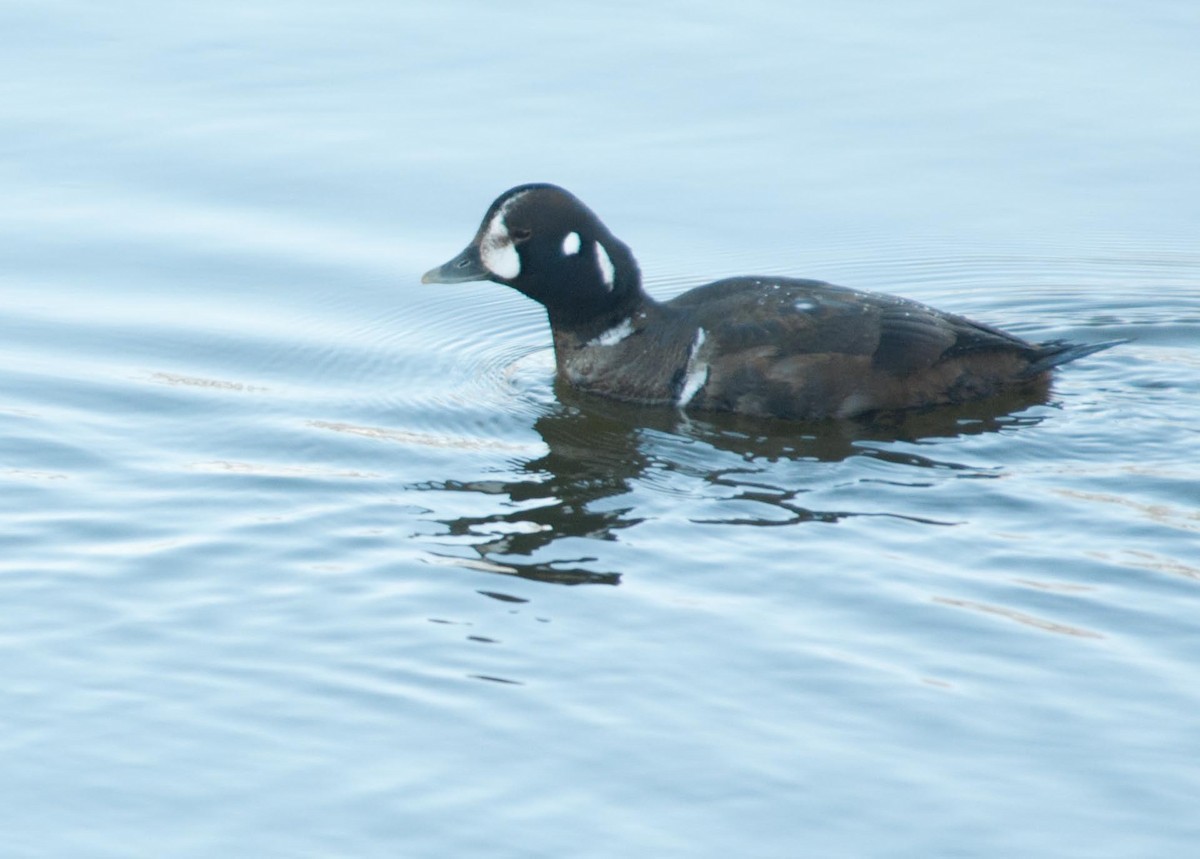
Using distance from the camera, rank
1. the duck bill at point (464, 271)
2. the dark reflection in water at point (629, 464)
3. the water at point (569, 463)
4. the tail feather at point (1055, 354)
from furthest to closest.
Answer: the duck bill at point (464, 271) < the tail feather at point (1055, 354) < the dark reflection in water at point (629, 464) < the water at point (569, 463)

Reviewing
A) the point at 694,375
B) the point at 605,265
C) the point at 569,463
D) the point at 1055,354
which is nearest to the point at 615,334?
the point at 605,265

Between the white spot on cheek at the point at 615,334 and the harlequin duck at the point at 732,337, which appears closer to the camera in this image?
the harlequin duck at the point at 732,337

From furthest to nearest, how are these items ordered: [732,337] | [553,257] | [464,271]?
[464,271] < [553,257] < [732,337]

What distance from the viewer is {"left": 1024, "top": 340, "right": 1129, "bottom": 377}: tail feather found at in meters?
9.05

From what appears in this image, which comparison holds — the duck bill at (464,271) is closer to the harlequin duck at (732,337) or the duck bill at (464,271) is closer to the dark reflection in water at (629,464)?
the harlequin duck at (732,337)

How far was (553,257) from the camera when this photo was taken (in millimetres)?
9336

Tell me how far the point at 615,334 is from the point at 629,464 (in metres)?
1.18

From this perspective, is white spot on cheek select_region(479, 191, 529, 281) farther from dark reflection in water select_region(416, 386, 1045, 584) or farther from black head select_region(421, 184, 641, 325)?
dark reflection in water select_region(416, 386, 1045, 584)

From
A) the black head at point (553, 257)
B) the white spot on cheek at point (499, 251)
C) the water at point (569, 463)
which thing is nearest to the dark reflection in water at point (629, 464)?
the water at point (569, 463)

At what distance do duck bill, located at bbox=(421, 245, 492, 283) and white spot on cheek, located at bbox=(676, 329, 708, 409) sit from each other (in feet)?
3.59

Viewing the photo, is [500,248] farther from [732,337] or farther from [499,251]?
[732,337]

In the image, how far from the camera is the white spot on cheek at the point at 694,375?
8930 millimetres

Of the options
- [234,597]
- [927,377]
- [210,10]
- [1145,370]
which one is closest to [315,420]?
[234,597]

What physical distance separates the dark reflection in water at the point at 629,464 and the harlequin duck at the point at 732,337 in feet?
0.32
